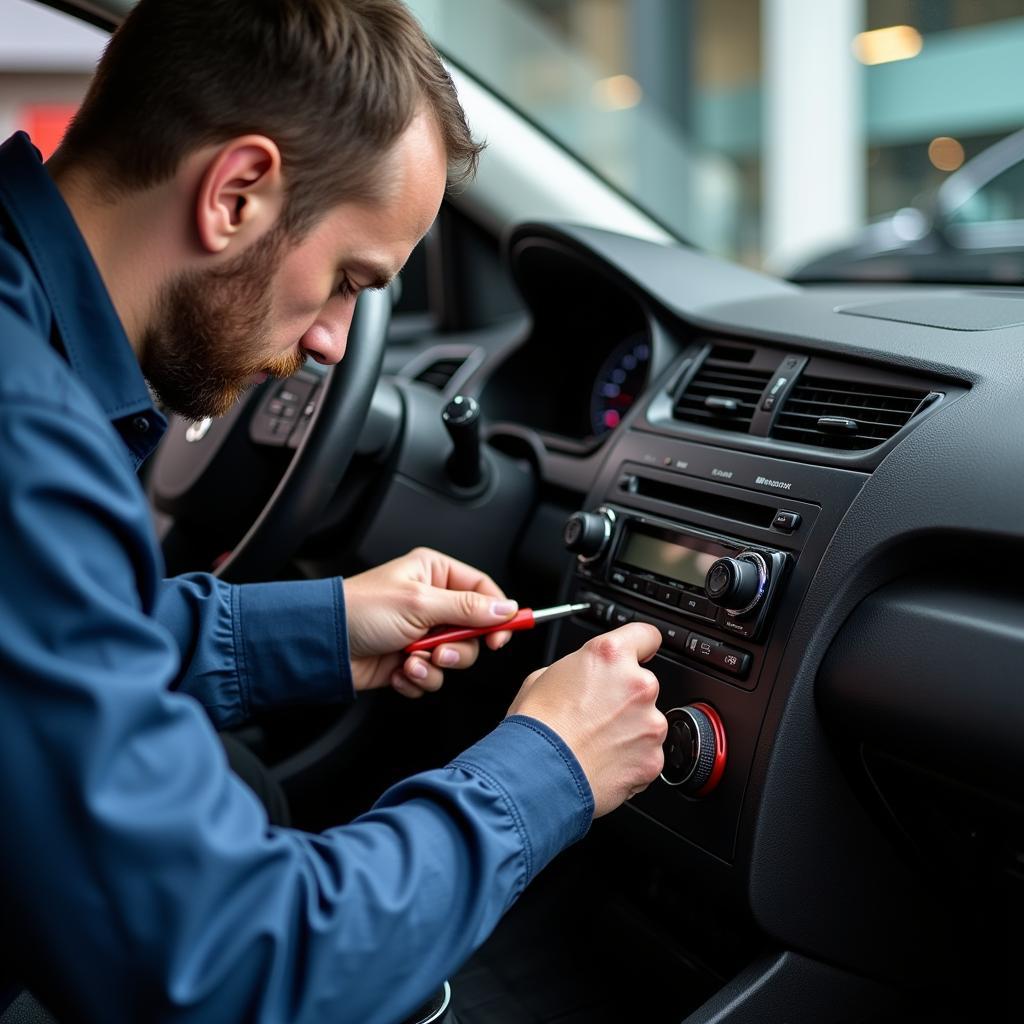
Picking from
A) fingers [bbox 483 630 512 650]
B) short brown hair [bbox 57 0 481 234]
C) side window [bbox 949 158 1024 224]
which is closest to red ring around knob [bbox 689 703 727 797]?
fingers [bbox 483 630 512 650]

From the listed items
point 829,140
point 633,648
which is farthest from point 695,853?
point 829,140

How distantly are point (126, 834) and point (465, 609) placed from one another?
0.60 meters

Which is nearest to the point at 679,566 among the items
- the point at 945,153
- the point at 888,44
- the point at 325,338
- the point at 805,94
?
the point at 325,338

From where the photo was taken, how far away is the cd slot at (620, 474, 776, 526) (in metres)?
1.19

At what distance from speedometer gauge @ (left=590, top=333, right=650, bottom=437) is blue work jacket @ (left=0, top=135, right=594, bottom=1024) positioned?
961mm

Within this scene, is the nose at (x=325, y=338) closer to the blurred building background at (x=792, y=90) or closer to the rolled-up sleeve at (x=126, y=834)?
the rolled-up sleeve at (x=126, y=834)

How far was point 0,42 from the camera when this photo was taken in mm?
7766

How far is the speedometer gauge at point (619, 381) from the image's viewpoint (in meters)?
1.66

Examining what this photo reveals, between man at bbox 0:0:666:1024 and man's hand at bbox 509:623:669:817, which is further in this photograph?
man's hand at bbox 509:623:669:817

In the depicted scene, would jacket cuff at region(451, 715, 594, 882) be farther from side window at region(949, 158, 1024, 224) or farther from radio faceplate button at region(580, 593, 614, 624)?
side window at region(949, 158, 1024, 224)

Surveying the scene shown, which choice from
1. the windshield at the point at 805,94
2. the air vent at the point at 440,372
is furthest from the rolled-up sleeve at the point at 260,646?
the windshield at the point at 805,94

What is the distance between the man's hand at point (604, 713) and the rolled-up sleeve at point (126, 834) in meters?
0.18

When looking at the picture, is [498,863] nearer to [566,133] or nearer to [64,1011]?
[64,1011]

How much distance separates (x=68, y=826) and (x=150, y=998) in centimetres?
11
